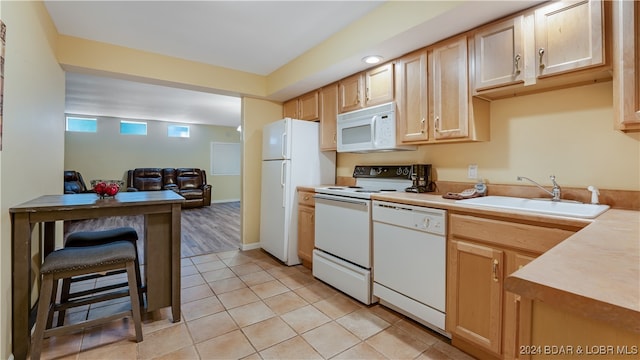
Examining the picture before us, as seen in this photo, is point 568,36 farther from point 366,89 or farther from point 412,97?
point 366,89

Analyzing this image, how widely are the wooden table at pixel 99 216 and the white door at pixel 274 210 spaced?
4.36ft

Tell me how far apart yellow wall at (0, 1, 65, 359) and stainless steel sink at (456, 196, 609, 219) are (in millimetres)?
2580

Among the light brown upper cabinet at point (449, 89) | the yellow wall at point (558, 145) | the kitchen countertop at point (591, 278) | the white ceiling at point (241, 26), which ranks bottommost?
the kitchen countertop at point (591, 278)

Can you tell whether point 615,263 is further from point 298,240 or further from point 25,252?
point 298,240

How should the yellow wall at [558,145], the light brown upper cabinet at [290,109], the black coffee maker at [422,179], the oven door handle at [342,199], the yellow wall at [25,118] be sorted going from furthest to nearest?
the light brown upper cabinet at [290,109] → the black coffee maker at [422,179] → the oven door handle at [342,199] → the yellow wall at [558,145] → the yellow wall at [25,118]

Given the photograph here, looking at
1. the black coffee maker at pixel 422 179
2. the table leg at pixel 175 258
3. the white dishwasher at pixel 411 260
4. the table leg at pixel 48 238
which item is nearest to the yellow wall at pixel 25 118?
the table leg at pixel 48 238

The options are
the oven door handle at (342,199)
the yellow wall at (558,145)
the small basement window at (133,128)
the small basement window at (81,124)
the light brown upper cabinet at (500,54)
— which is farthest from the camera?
the small basement window at (133,128)

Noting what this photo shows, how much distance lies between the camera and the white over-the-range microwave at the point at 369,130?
249 cm

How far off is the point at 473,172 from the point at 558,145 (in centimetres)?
54

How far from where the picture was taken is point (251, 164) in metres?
3.87

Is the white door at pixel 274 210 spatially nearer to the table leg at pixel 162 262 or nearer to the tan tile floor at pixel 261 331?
the tan tile floor at pixel 261 331

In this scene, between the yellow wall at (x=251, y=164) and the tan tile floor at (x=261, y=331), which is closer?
the tan tile floor at (x=261, y=331)

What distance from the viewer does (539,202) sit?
178cm

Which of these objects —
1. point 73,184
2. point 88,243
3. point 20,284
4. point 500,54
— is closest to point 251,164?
point 88,243
